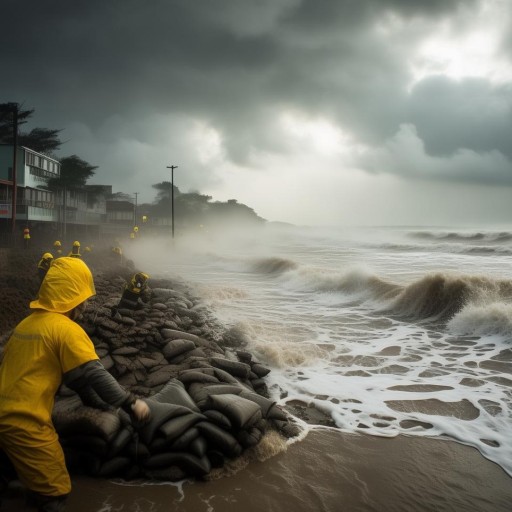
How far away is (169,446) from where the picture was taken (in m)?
3.80

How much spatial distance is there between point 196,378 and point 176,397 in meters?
0.72

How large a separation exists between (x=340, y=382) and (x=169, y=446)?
3608 mm

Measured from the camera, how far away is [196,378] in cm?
505

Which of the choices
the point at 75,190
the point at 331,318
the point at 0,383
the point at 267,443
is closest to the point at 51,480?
the point at 0,383

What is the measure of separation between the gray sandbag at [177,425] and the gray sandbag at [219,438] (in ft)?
0.27

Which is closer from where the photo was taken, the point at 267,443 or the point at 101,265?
the point at 267,443

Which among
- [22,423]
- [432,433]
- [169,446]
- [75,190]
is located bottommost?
[432,433]

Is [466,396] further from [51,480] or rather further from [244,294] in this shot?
[244,294]

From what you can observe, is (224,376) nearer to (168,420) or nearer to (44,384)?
(168,420)

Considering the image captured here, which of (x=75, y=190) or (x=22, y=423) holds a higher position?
(x=75, y=190)

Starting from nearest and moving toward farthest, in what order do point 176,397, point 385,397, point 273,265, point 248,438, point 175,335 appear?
point 248,438, point 176,397, point 385,397, point 175,335, point 273,265

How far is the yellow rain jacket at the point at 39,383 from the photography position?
8.02 ft

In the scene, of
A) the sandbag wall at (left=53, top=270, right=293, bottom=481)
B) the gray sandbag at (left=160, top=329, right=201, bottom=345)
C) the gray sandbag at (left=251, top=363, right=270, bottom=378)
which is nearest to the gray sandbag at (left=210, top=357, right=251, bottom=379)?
the sandbag wall at (left=53, top=270, right=293, bottom=481)

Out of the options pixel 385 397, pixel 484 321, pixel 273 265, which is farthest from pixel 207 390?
pixel 273 265
